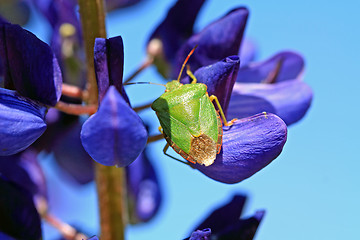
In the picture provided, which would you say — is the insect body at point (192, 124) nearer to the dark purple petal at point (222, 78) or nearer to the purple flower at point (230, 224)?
the dark purple petal at point (222, 78)

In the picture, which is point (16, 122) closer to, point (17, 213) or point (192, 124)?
point (17, 213)

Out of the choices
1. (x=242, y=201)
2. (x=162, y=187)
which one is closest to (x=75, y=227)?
(x=162, y=187)

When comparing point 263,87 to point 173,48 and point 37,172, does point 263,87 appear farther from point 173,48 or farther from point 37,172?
point 37,172

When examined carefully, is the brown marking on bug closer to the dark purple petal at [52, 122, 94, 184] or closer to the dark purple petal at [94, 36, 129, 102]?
the dark purple petal at [94, 36, 129, 102]

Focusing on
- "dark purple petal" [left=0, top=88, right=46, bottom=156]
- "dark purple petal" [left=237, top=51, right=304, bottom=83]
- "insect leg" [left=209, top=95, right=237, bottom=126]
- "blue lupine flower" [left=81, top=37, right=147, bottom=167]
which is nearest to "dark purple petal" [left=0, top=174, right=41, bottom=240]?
"dark purple petal" [left=0, top=88, right=46, bottom=156]

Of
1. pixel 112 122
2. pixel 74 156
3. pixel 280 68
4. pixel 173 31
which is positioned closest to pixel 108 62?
pixel 112 122
